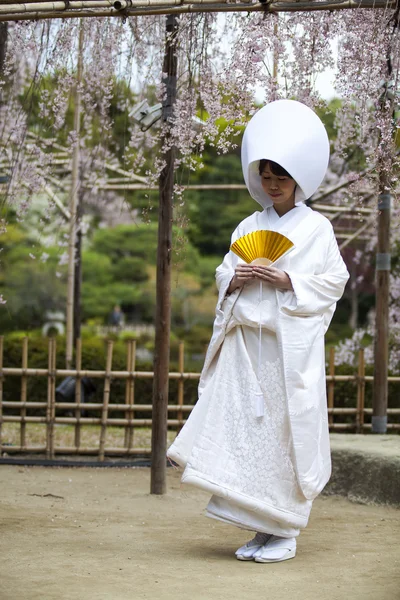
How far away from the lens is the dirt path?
3.05m

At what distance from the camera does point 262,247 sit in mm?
3740

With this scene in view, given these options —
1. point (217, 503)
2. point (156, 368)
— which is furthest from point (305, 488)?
point (156, 368)

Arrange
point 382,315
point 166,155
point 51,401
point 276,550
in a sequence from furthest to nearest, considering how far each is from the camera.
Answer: point 51,401 → point 382,315 → point 166,155 → point 276,550

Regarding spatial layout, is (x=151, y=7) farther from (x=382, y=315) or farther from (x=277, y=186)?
(x=382, y=315)

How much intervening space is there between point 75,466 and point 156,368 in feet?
5.66

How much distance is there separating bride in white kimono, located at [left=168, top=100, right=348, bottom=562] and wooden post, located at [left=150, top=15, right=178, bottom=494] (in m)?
1.40

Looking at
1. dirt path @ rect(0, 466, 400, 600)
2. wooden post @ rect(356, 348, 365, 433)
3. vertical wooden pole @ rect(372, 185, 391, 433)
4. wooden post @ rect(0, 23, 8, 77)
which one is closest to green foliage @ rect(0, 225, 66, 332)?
wooden post @ rect(356, 348, 365, 433)

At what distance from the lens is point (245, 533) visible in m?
4.38

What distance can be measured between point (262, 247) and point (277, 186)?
0.28m

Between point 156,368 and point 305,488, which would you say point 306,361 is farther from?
point 156,368

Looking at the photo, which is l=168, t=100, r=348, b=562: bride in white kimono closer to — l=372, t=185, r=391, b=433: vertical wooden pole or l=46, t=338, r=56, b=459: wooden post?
l=372, t=185, r=391, b=433: vertical wooden pole

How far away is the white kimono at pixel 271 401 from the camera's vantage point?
3.61 metres

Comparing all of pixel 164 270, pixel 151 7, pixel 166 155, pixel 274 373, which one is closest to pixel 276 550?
pixel 274 373

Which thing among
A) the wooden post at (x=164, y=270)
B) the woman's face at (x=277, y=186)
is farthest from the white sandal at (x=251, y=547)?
the wooden post at (x=164, y=270)
